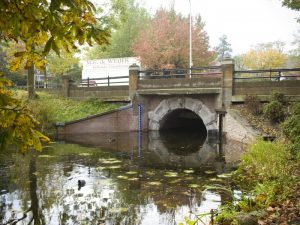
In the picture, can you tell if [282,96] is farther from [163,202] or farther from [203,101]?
[163,202]

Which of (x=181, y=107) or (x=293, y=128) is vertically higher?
(x=181, y=107)

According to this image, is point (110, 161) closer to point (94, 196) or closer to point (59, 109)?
point (94, 196)

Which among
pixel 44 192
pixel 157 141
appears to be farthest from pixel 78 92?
pixel 44 192

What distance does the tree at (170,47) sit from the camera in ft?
96.4

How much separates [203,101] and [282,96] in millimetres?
4450

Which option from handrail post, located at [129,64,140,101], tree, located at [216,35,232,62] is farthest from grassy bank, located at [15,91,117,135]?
tree, located at [216,35,232,62]

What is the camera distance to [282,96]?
14258 millimetres

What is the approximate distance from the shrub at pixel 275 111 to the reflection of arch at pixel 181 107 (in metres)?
3.58

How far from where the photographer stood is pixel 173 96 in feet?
61.0

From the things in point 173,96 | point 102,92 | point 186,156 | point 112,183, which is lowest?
point 112,183

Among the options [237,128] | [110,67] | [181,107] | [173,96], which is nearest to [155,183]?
[237,128]

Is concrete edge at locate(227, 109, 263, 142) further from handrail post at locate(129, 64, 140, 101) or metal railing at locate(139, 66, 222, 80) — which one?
handrail post at locate(129, 64, 140, 101)

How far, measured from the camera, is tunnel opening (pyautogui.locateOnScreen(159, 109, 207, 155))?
14711mm

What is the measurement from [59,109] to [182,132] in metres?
8.00
